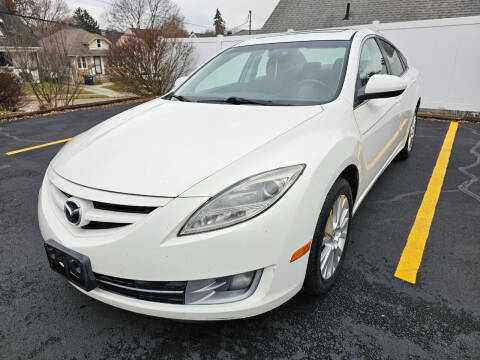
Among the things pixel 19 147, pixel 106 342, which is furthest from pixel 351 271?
pixel 19 147

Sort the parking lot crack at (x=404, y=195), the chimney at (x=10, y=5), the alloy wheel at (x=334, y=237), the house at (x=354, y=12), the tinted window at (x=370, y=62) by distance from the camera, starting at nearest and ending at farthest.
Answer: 1. the alloy wheel at (x=334, y=237)
2. the tinted window at (x=370, y=62)
3. the parking lot crack at (x=404, y=195)
4. the house at (x=354, y=12)
5. the chimney at (x=10, y=5)

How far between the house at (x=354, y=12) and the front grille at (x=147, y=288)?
16829 mm

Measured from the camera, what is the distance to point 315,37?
2791 millimetres

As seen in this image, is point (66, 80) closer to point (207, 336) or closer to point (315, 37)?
point (315, 37)

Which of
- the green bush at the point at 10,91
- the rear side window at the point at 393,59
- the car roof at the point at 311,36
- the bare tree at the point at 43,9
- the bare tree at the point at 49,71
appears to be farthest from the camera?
the bare tree at the point at 43,9

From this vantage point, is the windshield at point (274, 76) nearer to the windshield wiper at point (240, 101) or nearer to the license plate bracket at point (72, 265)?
the windshield wiper at point (240, 101)

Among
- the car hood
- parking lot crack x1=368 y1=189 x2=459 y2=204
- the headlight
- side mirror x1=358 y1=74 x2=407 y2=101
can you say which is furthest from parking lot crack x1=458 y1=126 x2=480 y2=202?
the headlight

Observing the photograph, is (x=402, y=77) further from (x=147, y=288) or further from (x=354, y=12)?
(x=354, y=12)

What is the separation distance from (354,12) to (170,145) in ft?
58.5

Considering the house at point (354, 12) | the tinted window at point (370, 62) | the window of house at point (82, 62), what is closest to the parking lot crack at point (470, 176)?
the tinted window at point (370, 62)

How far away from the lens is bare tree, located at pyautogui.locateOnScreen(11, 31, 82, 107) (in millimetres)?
11203

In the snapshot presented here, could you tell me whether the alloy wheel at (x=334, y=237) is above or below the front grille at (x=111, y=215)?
below

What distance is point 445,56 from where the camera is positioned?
7.71 metres

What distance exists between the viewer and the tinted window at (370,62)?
2524 mm
